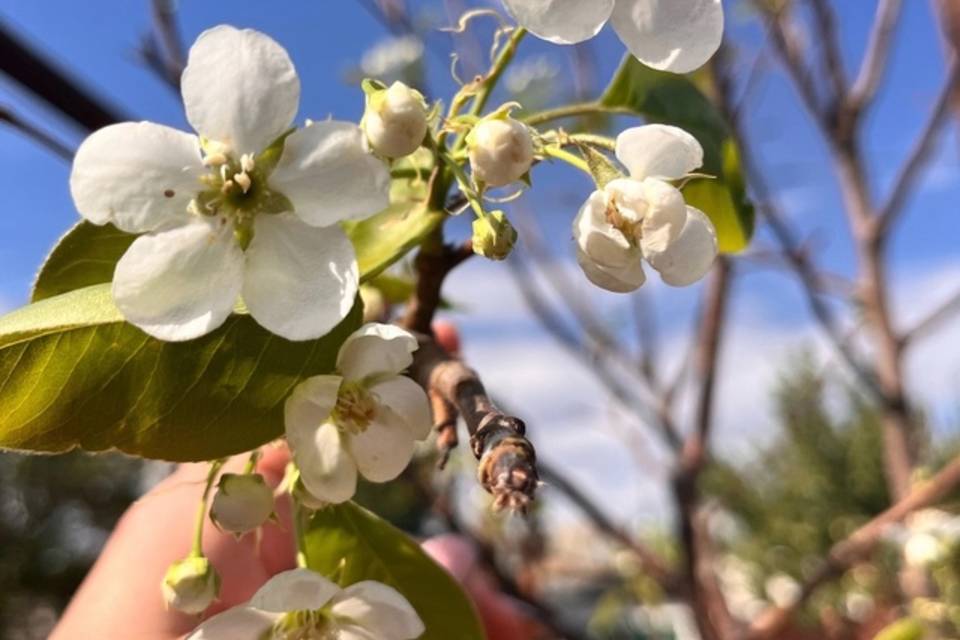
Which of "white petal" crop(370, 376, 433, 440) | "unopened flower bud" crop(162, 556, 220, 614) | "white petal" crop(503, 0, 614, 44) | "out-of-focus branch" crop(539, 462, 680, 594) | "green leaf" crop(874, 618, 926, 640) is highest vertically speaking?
"white petal" crop(503, 0, 614, 44)

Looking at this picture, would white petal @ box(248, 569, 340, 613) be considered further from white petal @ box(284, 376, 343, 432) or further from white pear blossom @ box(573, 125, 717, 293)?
white pear blossom @ box(573, 125, 717, 293)

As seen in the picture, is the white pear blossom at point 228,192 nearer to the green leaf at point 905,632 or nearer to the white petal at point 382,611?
the white petal at point 382,611

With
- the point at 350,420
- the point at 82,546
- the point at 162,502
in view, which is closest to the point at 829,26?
the point at 162,502

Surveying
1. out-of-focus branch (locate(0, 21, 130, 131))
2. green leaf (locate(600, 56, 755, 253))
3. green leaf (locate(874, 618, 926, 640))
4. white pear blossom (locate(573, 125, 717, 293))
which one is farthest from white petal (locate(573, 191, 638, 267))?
green leaf (locate(874, 618, 926, 640))

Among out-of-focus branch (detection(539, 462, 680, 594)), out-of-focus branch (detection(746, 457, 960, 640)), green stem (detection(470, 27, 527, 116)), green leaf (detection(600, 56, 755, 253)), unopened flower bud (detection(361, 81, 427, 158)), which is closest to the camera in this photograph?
unopened flower bud (detection(361, 81, 427, 158))

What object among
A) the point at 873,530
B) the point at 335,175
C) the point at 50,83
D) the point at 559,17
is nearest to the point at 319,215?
the point at 335,175

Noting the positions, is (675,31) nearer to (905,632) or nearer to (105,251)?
(105,251)

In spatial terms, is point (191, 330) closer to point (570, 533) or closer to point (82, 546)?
point (82, 546)
